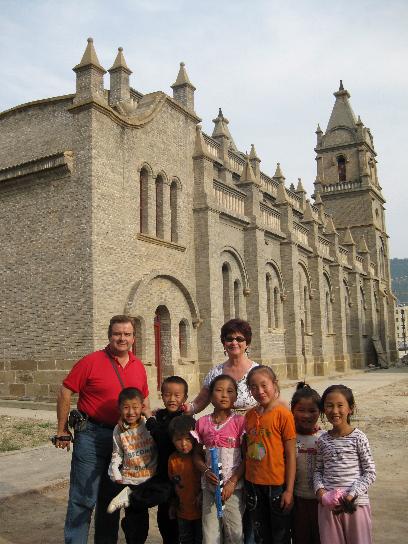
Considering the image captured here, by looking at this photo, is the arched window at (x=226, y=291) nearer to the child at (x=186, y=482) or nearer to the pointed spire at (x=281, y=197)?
the pointed spire at (x=281, y=197)

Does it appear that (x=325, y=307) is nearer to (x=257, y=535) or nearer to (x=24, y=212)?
(x=24, y=212)

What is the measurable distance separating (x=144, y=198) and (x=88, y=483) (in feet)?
43.6

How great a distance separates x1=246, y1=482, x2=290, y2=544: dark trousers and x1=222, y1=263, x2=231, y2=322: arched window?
17411 mm

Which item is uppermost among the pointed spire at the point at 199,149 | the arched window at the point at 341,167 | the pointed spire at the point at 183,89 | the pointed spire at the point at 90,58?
the arched window at the point at 341,167

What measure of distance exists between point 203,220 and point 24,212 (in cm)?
636

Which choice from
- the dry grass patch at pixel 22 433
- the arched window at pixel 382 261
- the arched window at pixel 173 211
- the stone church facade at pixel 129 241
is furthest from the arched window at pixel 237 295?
the arched window at pixel 382 261

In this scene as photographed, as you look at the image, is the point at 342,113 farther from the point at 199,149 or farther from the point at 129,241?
the point at 129,241

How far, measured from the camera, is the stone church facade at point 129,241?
14789 mm

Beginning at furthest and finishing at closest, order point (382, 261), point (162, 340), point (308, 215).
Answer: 1. point (382, 261)
2. point (308, 215)
3. point (162, 340)

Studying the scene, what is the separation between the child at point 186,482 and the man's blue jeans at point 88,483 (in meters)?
0.75

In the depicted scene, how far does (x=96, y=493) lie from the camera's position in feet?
15.1

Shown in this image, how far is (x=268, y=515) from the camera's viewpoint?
13.2 ft

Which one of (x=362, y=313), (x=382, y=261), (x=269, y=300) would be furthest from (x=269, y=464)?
(x=382, y=261)

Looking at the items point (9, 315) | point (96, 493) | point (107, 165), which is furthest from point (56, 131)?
point (96, 493)
